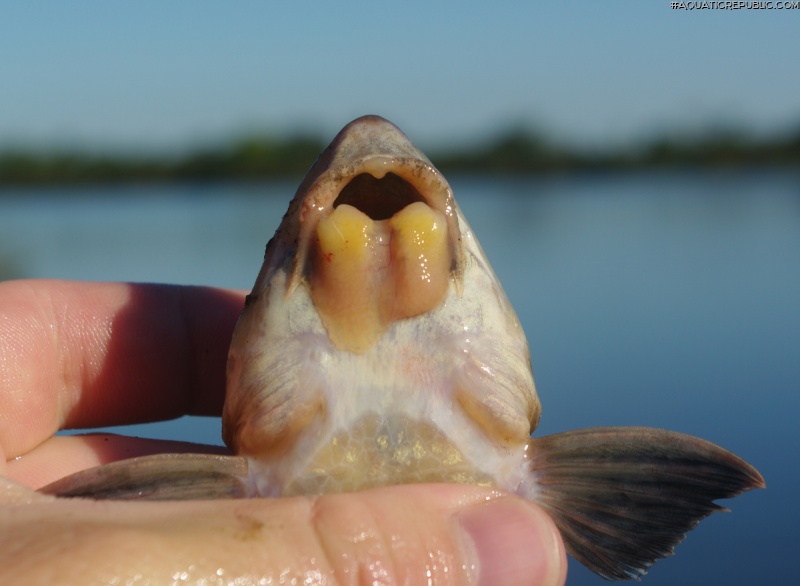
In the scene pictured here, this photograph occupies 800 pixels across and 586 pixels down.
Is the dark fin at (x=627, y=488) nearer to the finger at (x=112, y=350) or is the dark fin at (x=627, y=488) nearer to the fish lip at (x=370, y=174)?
the fish lip at (x=370, y=174)

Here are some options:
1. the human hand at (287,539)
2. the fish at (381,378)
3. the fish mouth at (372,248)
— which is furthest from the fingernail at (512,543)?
the fish mouth at (372,248)

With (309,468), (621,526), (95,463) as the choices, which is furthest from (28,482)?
(621,526)

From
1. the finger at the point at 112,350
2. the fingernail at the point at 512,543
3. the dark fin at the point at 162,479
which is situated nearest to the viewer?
the fingernail at the point at 512,543

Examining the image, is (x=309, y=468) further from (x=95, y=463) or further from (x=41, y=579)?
(x=95, y=463)

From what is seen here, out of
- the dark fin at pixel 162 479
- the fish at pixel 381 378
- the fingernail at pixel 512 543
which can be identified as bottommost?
the fingernail at pixel 512 543

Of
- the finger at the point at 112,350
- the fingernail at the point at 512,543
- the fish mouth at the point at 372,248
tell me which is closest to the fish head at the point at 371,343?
the fish mouth at the point at 372,248

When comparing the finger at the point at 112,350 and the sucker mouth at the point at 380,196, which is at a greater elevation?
the sucker mouth at the point at 380,196

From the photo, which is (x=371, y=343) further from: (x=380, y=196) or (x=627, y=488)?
(x=627, y=488)

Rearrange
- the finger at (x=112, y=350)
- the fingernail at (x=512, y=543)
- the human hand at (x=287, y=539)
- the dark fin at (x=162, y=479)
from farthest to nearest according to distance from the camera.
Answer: the finger at (x=112, y=350), the dark fin at (x=162, y=479), the fingernail at (x=512, y=543), the human hand at (x=287, y=539)

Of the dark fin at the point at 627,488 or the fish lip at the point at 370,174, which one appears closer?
the fish lip at the point at 370,174
